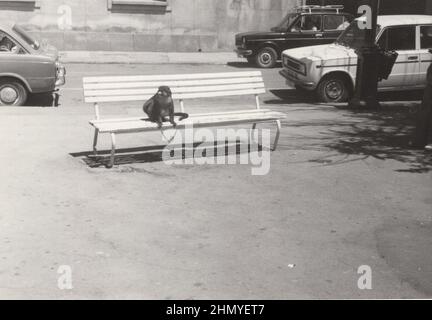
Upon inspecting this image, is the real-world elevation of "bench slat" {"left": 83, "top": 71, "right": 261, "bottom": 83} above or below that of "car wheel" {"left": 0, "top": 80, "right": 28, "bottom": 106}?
above

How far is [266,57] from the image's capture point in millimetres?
21656

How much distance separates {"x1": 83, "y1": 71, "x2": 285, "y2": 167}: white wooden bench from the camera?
877 cm

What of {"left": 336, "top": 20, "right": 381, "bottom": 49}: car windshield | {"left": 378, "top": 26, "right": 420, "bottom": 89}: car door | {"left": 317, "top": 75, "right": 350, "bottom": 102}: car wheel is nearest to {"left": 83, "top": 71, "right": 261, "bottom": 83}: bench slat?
{"left": 317, "top": 75, "right": 350, "bottom": 102}: car wheel

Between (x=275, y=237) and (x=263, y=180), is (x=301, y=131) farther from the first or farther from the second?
(x=275, y=237)

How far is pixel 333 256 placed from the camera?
608 cm

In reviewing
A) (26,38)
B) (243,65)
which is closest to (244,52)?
(243,65)

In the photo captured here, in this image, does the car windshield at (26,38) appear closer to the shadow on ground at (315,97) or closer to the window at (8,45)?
the window at (8,45)

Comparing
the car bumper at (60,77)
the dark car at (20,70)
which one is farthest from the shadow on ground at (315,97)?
the dark car at (20,70)

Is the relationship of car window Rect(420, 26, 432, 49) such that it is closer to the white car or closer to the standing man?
the white car

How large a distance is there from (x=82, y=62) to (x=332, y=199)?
612 inches

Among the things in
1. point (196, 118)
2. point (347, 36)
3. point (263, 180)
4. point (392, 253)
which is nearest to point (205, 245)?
point (392, 253)

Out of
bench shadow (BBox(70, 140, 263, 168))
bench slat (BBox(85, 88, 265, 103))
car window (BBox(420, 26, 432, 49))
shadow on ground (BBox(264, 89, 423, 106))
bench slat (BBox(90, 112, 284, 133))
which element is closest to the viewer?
bench slat (BBox(90, 112, 284, 133))

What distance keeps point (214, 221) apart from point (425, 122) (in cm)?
440

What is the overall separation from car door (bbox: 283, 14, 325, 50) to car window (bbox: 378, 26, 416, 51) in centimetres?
665
